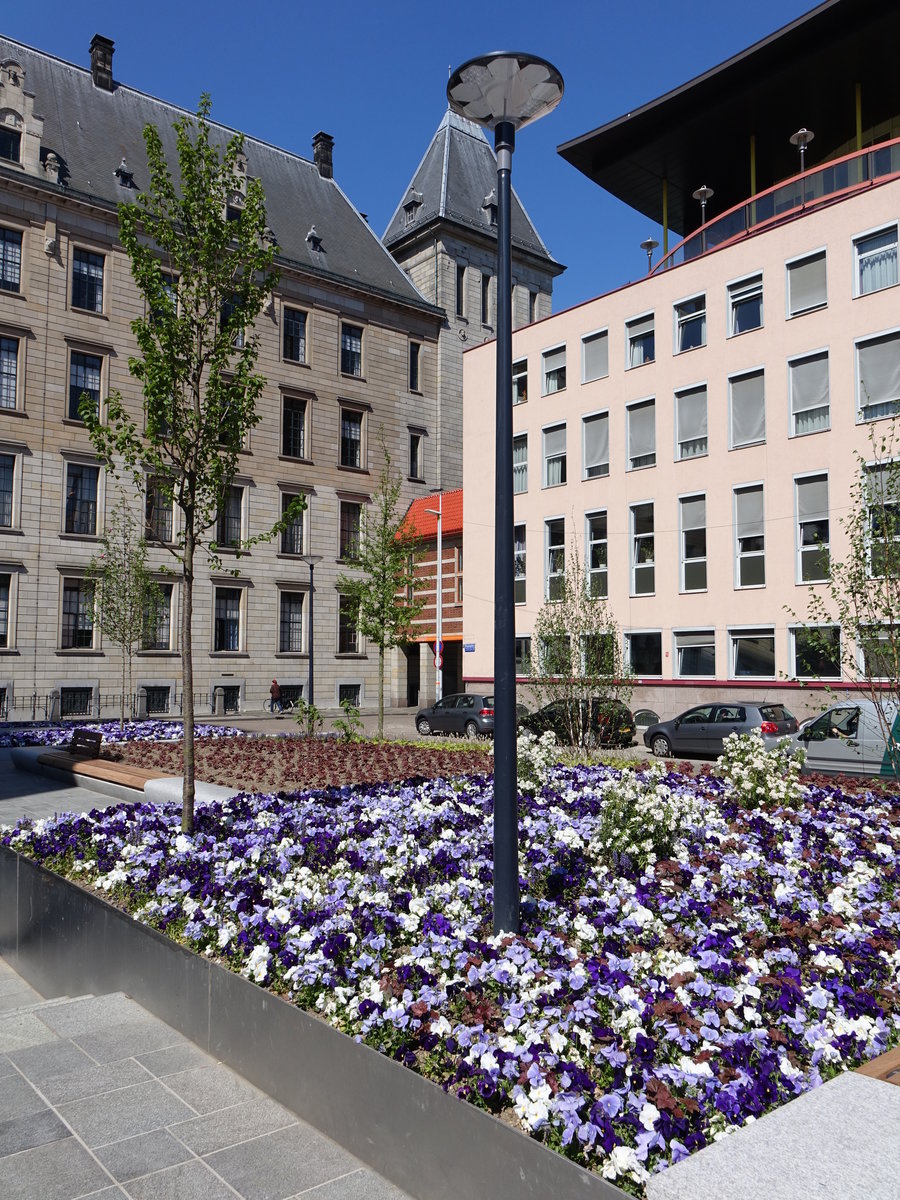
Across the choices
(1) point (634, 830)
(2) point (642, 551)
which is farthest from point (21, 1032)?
(2) point (642, 551)

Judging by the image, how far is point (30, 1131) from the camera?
4152mm

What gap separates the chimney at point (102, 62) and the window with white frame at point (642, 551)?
33461mm

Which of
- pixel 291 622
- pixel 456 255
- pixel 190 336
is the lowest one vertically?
pixel 291 622

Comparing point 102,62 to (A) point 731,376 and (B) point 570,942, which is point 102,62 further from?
(B) point 570,942

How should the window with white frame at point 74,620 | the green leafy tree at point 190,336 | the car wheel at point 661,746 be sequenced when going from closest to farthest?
the green leafy tree at point 190,336 → the car wheel at point 661,746 → the window with white frame at point 74,620

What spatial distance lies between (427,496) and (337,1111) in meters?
48.3

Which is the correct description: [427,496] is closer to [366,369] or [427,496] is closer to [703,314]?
[366,369]

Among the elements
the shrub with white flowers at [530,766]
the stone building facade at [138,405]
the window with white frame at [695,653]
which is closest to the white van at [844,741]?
the shrub with white flowers at [530,766]

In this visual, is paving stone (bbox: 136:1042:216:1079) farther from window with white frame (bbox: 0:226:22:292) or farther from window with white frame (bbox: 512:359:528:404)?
window with white frame (bbox: 0:226:22:292)

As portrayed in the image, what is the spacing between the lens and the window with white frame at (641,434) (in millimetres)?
32969

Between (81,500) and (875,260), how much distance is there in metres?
30.2

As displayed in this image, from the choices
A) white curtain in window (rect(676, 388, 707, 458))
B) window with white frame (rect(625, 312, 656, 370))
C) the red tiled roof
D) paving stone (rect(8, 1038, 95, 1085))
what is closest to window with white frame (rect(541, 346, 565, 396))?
window with white frame (rect(625, 312, 656, 370))

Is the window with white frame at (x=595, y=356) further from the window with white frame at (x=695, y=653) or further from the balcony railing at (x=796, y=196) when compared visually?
the window with white frame at (x=695, y=653)

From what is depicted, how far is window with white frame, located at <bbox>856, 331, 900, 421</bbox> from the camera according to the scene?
87.0 ft
